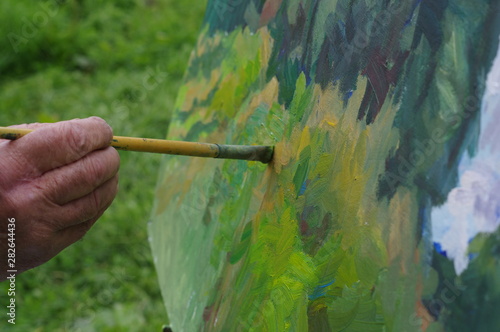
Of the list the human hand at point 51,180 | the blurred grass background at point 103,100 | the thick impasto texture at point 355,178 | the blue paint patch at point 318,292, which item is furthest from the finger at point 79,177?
the blurred grass background at point 103,100

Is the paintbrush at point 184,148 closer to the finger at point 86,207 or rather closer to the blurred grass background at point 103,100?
the finger at point 86,207

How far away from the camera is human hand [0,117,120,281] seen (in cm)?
91

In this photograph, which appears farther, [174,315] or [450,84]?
[174,315]

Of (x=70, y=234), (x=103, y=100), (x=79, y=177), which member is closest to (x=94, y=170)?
(x=79, y=177)

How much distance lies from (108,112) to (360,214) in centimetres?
275

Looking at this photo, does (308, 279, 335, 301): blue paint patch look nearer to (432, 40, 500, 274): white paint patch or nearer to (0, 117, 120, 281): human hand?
(432, 40, 500, 274): white paint patch

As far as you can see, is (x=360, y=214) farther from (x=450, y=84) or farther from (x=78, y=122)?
(x=78, y=122)

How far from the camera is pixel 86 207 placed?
0.99 metres

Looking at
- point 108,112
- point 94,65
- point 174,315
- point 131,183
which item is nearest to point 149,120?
point 108,112

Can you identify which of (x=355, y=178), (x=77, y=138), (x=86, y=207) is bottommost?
(x=86, y=207)

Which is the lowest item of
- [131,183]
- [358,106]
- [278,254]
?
[131,183]

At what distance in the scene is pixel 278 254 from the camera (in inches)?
37.8

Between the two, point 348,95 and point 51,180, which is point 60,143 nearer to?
point 51,180

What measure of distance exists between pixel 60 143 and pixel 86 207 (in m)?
0.12
